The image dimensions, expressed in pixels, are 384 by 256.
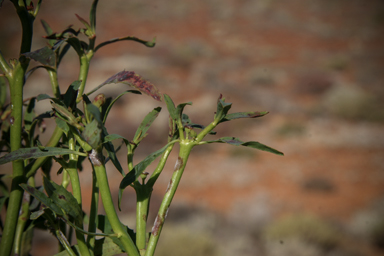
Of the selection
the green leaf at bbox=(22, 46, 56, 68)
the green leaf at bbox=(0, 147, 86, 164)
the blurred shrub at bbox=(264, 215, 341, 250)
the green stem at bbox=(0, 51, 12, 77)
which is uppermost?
the green leaf at bbox=(22, 46, 56, 68)

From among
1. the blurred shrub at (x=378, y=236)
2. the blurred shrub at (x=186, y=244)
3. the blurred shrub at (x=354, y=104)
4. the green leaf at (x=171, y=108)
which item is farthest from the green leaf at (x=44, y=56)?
the blurred shrub at (x=354, y=104)

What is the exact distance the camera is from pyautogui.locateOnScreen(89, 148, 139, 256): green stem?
0.57m

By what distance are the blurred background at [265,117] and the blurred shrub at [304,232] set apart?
20mm

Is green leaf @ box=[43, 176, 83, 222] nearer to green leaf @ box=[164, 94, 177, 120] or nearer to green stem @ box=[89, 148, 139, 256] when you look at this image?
green stem @ box=[89, 148, 139, 256]

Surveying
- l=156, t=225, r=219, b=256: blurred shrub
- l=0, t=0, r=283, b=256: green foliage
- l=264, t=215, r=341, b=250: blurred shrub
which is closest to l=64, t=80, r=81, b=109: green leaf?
l=0, t=0, r=283, b=256: green foliage

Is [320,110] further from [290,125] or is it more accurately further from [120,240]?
[120,240]

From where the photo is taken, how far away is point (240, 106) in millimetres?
10453

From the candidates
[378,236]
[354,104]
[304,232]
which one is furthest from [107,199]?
[354,104]

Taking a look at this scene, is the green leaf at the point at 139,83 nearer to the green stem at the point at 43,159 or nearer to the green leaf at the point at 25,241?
the green stem at the point at 43,159

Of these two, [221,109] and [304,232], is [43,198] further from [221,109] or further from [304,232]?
[304,232]

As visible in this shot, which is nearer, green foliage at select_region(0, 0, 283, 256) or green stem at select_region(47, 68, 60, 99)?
green foliage at select_region(0, 0, 283, 256)

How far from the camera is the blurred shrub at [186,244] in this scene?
5152 mm

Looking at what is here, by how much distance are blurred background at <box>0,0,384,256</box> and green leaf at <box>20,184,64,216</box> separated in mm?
1784

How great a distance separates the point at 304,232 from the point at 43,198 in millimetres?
Answer: 5601
